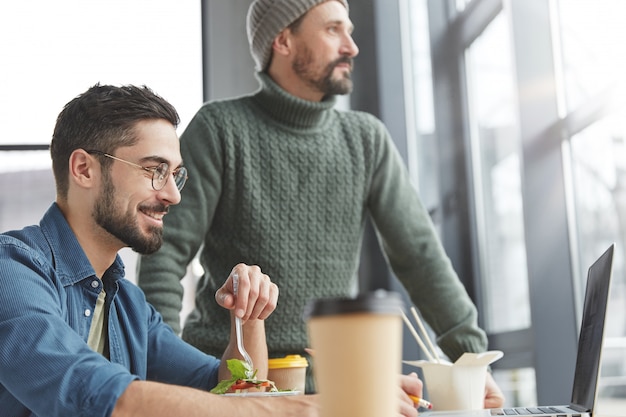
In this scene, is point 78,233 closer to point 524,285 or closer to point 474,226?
point 524,285

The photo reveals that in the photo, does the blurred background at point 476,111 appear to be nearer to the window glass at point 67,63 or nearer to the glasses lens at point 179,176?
the window glass at point 67,63

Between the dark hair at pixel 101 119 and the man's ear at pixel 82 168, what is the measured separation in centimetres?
2

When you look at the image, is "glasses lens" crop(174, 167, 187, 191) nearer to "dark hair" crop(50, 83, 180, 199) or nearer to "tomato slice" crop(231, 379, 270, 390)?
"dark hair" crop(50, 83, 180, 199)

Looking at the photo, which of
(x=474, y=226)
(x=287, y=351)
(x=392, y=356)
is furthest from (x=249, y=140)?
(x=392, y=356)

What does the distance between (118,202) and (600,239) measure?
150cm

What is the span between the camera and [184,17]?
12.7ft

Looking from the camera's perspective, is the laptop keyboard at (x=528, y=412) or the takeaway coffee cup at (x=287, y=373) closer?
the laptop keyboard at (x=528, y=412)

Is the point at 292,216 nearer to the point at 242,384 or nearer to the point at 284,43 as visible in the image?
the point at 284,43

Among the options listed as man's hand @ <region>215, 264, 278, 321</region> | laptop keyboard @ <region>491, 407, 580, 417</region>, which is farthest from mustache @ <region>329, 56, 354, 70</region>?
laptop keyboard @ <region>491, 407, 580, 417</region>

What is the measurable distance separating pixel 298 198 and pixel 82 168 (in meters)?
0.78

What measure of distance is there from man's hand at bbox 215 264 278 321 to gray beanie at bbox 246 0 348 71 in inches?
43.0

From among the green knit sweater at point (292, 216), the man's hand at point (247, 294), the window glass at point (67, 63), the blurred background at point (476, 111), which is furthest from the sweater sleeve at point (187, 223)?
the window glass at point (67, 63)

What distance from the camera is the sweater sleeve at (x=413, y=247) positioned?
2.13 m

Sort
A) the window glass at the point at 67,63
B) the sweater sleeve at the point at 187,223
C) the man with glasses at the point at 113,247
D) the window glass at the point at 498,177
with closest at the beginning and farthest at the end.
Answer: the man with glasses at the point at 113,247
the sweater sleeve at the point at 187,223
the window glass at the point at 498,177
the window glass at the point at 67,63
